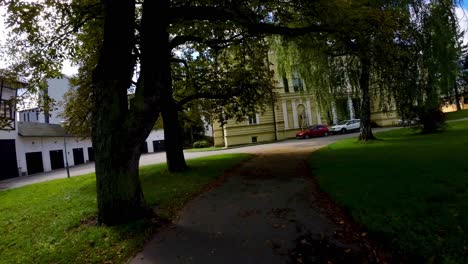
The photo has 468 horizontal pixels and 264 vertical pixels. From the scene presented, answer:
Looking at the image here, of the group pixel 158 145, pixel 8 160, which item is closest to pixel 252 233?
pixel 8 160

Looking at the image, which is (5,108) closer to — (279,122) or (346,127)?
(279,122)

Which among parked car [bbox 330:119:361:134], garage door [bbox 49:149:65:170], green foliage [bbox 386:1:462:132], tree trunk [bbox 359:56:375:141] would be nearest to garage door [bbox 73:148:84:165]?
garage door [bbox 49:149:65:170]

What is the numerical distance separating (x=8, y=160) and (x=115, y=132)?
3114 centimetres

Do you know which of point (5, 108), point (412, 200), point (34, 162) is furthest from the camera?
point (34, 162)

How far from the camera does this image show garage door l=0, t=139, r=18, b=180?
103 ft

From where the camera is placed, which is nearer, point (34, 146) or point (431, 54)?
point (431, 54)

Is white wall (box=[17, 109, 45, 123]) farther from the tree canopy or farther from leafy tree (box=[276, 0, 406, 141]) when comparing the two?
leafy tree (box=[276, 0, 406, 141])

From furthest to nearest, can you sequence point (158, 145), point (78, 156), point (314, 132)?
1. point (158, 145)
2. point (78, 156)
3. point (314, 132)

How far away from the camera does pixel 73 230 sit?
25.2 feet

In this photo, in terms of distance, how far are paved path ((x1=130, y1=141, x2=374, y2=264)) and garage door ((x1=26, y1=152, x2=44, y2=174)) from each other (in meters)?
32.9

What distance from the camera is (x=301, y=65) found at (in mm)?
23562

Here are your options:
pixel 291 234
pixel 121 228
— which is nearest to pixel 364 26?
pixel 291 234

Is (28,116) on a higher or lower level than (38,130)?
higher

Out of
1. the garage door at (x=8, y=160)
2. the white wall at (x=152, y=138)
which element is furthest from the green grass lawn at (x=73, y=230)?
the white wall at (x=152, y=138)
